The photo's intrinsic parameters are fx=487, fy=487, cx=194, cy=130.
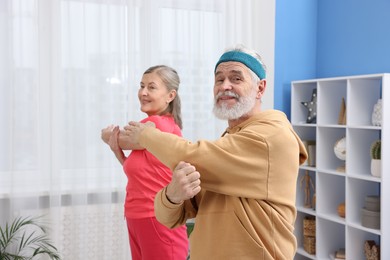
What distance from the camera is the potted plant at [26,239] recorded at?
3.13 m

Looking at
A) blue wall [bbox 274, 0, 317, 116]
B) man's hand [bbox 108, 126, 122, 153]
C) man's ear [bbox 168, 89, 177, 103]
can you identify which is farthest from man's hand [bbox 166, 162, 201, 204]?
blue wall [bbox 274, 0, 317, 116]

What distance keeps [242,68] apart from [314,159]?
248cm

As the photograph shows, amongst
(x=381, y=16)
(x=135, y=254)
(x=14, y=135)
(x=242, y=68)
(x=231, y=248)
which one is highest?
(x=381, y=16)

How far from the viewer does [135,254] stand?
2.10m

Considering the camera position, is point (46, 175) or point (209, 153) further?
point (46, 175)

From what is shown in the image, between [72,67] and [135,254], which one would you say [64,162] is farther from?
[135,254]

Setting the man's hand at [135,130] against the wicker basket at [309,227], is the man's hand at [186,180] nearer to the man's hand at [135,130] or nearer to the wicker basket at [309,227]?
the man's hand at [135,130]

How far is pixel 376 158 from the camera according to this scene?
3.14 metres

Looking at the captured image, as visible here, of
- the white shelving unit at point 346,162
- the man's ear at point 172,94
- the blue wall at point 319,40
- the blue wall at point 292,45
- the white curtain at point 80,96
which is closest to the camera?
the man's ear at point 172,94

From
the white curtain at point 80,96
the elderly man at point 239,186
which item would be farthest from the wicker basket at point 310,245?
the elderly man at point 239,186

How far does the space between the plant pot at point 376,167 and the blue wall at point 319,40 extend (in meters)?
0.79

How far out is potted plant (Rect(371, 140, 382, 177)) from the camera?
3113 millimetres

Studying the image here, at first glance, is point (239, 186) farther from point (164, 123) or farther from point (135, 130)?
point (164, 123)

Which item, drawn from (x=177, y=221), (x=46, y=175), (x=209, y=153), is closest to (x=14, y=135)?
(x=46, y=175)
